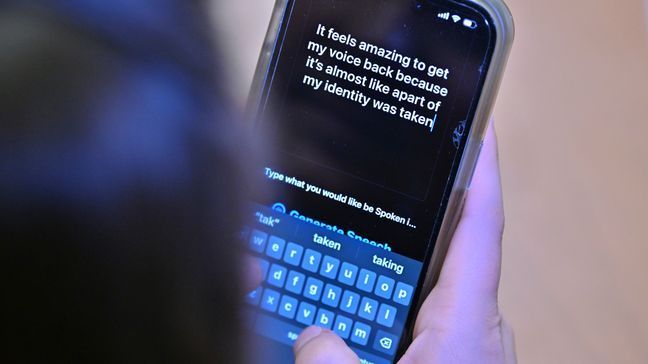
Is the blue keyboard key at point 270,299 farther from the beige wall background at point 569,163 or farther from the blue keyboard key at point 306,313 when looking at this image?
the beige wall background at point 569,163

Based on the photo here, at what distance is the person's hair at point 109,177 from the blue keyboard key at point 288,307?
12 cm

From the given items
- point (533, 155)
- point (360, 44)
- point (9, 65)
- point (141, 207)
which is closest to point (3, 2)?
point (9, 65)

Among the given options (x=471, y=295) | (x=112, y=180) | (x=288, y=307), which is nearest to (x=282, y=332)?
(x=288, y=307)

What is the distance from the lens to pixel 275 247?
434 millimetres

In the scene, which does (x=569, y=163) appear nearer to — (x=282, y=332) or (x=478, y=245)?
(x=478, y=245)

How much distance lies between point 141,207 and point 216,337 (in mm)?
132

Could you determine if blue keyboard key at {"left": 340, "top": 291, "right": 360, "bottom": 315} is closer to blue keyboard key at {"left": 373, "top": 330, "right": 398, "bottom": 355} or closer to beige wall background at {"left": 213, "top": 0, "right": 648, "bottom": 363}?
blue keyboard key at {"left": 373, "top": 330, "right": 398, "bottom": 355}

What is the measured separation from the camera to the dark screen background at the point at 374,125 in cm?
42

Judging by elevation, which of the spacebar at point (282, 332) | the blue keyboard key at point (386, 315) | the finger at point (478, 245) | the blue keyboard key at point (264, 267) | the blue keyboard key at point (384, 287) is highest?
the finger at point (478, 245)

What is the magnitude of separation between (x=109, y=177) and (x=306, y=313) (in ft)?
0.79

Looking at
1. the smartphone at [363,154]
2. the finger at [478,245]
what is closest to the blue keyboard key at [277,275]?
the smartphone at [363,154]

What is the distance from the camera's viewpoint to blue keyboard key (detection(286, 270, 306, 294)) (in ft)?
1.42

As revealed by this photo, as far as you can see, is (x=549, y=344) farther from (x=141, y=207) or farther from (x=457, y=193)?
(x=141, y=207)

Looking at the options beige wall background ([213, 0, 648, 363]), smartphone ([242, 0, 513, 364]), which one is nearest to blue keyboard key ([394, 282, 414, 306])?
smartphone ([242, 0, 513, 364])
